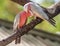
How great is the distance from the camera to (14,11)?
2.58 m

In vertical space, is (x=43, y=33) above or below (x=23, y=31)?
above

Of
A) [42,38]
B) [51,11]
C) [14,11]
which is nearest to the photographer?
[51,11]

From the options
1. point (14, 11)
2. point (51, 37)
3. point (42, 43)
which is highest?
point (14, 11)

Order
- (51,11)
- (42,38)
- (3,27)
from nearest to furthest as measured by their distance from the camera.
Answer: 1. (51,11)
2. (42,38)
3. (3,27)

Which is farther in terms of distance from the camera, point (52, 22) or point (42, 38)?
point (42, 38)

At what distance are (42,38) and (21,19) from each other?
4.87ft

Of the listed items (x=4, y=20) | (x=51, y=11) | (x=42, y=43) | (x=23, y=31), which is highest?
(x=4, y=20)

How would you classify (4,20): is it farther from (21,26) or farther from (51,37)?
(21,26)

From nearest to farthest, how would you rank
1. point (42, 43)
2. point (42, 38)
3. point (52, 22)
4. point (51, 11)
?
1. point (52, 22)
2. point (51, 11)
3. point (42, 43)
4. point (42, 38)

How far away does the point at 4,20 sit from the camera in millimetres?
2479

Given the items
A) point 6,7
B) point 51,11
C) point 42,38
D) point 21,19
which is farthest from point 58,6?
point 6,7

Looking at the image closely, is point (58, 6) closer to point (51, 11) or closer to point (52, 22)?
point (51, 11)

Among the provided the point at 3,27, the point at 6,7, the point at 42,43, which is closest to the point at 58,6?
the point at 42,43

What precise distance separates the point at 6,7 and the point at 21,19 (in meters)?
1.88
